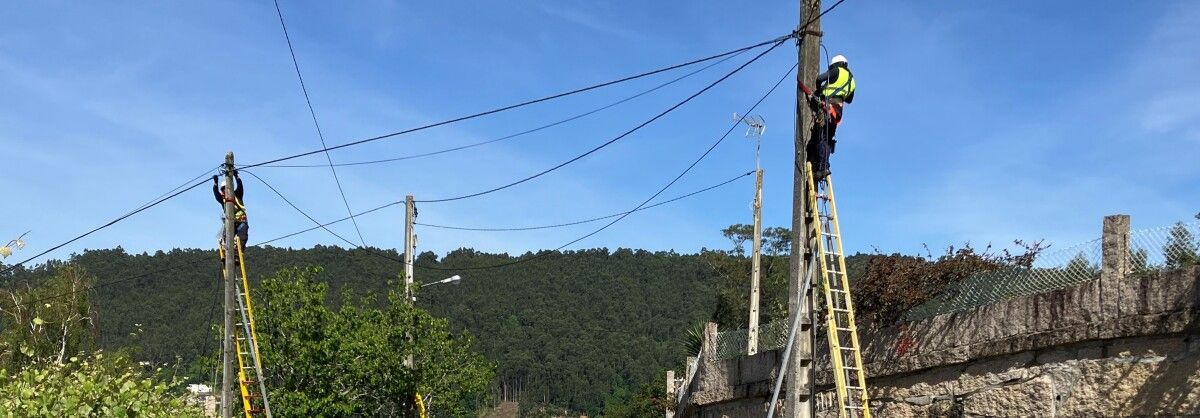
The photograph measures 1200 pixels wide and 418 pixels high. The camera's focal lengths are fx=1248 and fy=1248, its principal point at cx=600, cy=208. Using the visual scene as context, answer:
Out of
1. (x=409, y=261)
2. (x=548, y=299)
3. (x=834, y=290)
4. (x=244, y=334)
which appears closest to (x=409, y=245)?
(x=409, y=261)

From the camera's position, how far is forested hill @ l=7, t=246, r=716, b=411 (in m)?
118

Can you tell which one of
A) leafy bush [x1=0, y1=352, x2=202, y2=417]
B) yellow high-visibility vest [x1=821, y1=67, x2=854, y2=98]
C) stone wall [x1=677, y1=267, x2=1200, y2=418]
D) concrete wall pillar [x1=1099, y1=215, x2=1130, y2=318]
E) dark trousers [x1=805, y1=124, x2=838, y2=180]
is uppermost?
yellow high-visibility vest [x1=821, y1=67, x2=854, y2=98]

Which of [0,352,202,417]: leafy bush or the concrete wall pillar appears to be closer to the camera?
Answer: the concrete wall pillar

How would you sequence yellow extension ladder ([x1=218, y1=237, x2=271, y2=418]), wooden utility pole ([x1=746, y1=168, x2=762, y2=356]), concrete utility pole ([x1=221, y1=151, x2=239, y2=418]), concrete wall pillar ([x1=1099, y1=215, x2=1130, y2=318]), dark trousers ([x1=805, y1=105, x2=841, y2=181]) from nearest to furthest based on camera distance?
concrete wall pillar ([x1=1099, y1=215, x2=1130, y2=318]) < dark trousers ([x1=805, y1=105, x2=841, y2=181]) < concrete utility pole ([x1=221, y1=151, x2=239, y2=418]) < yellow extension ladder ([x1=218, y1=237, x2=271, y2=418]) < wooden utility pole ([x1=746, y1=168, x2=762, y2=356])

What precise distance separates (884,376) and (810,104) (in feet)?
11.2

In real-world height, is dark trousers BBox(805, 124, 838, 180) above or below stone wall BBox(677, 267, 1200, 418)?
above

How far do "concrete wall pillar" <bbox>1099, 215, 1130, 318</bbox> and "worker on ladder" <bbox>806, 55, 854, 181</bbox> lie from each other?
2.59 m

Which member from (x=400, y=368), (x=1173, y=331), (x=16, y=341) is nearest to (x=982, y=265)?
(x=1173, y=331)

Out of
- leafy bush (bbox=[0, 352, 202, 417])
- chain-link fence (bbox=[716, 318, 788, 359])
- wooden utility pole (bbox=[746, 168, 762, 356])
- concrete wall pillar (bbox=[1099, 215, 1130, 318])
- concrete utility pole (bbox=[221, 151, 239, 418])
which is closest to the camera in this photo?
concrete wall pillar (bbox=[1099, 215, 1130, 318])

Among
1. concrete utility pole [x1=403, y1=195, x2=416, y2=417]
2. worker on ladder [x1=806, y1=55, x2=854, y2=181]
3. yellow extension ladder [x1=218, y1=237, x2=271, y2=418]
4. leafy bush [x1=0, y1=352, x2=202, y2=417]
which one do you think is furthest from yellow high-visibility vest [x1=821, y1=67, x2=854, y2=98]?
concrete utility pole [x1=403, y1=195, x2=416, y2=417]

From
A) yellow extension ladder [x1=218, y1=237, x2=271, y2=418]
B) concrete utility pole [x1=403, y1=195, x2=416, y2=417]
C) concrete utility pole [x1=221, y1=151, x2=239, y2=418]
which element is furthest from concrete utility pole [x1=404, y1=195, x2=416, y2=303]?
concrete utility pole [x1=221, y1=151, x2=239, y2=418]

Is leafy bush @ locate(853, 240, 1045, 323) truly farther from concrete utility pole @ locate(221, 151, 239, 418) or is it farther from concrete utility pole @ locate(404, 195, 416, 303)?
concrete utility pole @ locate(404, 195, 416, 303)

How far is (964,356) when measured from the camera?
480 inches

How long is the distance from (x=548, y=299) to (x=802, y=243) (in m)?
137
